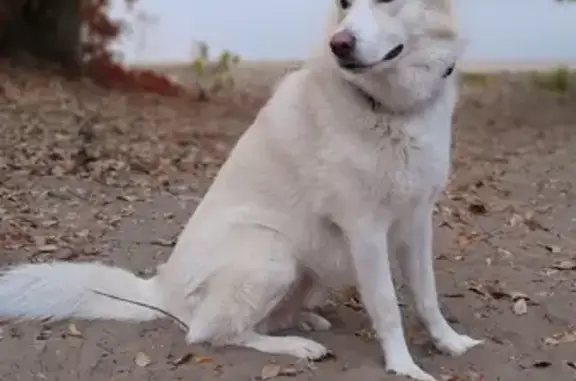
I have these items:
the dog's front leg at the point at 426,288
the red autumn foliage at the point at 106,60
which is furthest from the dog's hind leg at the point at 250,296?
the red autumn foliage at the point at 106,60

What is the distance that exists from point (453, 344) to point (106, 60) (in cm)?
589

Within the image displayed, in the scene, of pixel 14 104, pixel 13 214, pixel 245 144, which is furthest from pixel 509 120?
pixel 245 144

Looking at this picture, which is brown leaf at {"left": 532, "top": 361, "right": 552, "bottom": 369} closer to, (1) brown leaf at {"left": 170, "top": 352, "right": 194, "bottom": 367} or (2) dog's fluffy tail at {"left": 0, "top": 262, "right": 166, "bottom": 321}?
(1) brown leaf at {"left": 170, "top": 352, "right": 194, "bottom": 367}

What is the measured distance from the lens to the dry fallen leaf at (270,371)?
284cm

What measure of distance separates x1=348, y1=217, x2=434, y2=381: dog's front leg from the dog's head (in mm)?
404

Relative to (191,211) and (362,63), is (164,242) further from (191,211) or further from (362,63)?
(362,63)

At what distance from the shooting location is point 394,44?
106 inches

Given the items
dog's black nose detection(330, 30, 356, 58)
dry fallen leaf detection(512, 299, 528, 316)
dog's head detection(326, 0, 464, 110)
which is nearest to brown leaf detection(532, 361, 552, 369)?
dry fallen leaf detection(512, 299, 528, 316)

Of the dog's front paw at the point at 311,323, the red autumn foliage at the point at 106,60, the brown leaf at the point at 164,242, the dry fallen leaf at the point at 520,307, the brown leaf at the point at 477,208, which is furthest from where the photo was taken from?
the red autumn foliage at the point at 106,60

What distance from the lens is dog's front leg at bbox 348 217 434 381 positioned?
2850 mm

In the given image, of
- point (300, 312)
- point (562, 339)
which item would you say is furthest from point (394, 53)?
point (562, 339)

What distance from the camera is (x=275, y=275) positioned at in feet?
9.87

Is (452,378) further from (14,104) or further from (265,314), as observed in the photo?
(14,104)

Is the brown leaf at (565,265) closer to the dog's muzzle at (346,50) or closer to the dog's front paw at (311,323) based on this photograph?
the dog's front paw at (311,323)
